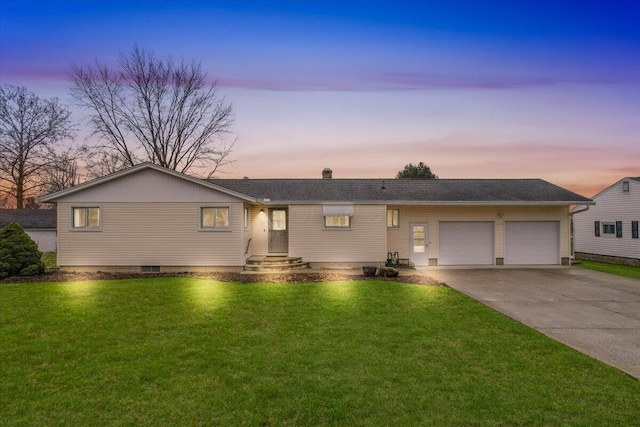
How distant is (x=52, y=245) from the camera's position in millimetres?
25984

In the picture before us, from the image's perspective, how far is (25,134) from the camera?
27.2 m

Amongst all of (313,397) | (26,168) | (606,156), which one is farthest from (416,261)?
(26,168)

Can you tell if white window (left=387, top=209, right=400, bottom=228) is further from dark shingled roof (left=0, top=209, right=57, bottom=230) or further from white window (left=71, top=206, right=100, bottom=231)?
dark shingled roof (left=0, top=209, right=57, bottom=230)

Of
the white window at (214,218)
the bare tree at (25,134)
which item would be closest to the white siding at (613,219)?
the white window at (214,218)

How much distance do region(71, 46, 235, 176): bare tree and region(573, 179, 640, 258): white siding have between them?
89.5ft

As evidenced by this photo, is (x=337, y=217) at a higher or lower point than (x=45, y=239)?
higher

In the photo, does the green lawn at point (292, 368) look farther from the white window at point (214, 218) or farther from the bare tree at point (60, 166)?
the bare tree at point (60, 166)

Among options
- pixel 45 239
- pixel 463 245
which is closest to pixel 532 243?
pixel 463 245

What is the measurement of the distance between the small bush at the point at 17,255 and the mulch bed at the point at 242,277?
393mm

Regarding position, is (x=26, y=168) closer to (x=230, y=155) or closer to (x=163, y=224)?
(x=230, y=155)

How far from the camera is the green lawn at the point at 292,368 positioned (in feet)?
11.7

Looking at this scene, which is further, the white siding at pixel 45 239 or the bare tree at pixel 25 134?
the bare tree at pixel 25 134

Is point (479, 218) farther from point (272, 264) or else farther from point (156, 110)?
point (156, 110)

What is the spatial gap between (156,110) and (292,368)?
28.3 meters
